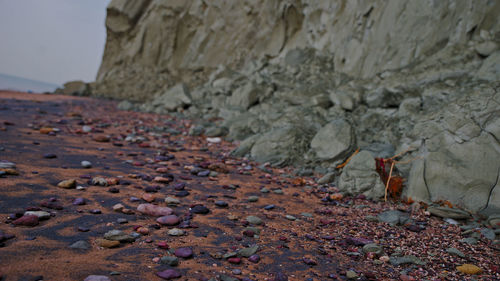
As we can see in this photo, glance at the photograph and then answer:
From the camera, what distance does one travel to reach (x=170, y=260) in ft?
6.07

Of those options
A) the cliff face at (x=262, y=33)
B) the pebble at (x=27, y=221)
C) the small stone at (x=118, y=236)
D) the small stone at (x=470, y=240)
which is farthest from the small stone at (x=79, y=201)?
the cliff face at (x=262, y=33)

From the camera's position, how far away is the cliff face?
589 centimetres

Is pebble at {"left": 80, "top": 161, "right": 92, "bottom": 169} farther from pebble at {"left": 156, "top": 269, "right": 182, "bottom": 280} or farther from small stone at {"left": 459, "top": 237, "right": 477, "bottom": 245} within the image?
small stone at {"left": 459, "top": 237, "right": 477, "bottom": 245}

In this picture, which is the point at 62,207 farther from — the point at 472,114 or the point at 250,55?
the point at 250,55

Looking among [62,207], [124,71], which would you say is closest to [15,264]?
[62,207]

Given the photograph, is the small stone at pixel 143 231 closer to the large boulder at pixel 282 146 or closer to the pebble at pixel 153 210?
the pebble at pixel 153 210

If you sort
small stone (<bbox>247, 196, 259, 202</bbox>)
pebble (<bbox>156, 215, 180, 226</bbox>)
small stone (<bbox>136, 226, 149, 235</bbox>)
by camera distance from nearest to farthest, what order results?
1. small stone (<bbox>136, 226, 149, 235</bbox>)
2. pebble (<bbox>156, 215, 180, 226</bbox>)
3. small stone (<bbox>247, 196, 259, 202</bbox>)

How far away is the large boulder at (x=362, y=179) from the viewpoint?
12.6 feet

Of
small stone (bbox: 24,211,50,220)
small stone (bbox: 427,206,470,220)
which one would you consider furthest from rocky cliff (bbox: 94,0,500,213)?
small stone (bbox: 24,211,50,220)

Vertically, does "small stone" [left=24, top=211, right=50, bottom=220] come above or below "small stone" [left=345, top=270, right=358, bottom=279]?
above

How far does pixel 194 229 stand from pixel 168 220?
0.23m

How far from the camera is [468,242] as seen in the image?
2.63 metres

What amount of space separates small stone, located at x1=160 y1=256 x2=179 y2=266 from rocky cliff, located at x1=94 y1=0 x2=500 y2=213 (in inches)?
109

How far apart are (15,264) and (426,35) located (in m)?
7.09
